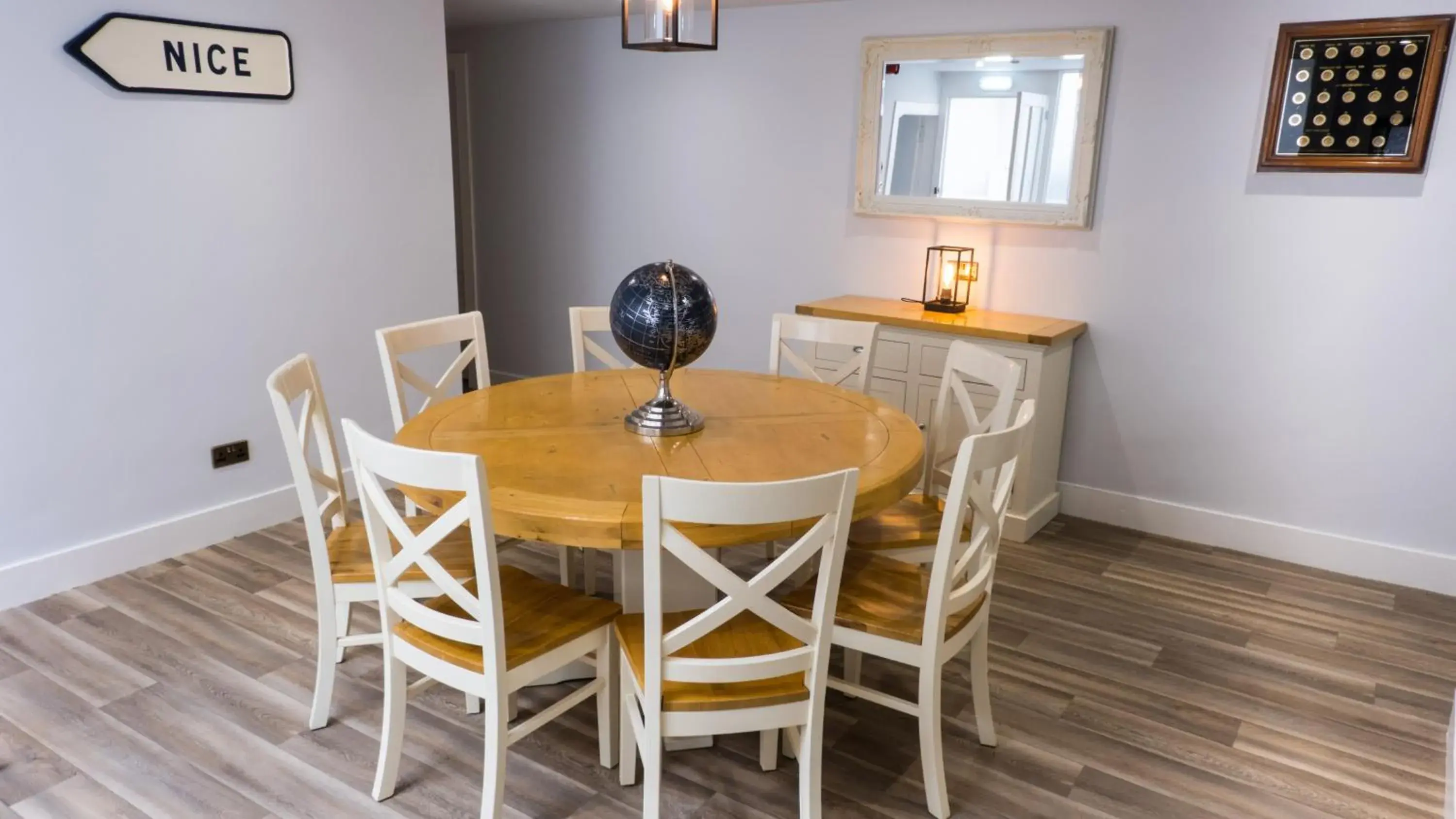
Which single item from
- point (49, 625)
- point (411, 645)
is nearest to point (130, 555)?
point (49, 625)

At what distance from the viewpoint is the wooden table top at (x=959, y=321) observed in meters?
3.61

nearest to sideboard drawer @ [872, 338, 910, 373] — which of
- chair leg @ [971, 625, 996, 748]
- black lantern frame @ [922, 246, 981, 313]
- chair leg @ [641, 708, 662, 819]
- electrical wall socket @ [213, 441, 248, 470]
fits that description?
black lantern frame @ [922, 246, 981, 313]

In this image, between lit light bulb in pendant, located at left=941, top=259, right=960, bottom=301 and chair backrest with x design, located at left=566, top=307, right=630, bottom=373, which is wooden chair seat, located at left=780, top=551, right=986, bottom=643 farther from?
lit light bulb in pendant, located at left=941, top=259, right=960, bottom=301

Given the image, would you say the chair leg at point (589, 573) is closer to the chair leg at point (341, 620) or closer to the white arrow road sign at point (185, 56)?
the chair leg at point (341, 620)

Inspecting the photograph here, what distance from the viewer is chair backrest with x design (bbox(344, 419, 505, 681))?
1737 millimetres

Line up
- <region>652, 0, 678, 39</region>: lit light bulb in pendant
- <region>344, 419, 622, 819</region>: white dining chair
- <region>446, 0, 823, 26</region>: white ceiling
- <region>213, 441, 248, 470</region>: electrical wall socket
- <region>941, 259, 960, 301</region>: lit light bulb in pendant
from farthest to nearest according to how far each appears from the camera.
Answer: <region>446, 0, 823, 26</region>: white ceiling < <region>941, 259, 960, 301</region>: lit light bulb in pendant < <region>213, 441, 248, 470</region>: electrical wall socket < <region>652, 0, 678, 39</region>: lit light bulb in pendant < <region>344, 419, 622, 819</region>: white dining chair

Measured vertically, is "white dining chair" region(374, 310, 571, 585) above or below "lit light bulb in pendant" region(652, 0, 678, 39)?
below

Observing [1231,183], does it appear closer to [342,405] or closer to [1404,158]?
[1404,158]

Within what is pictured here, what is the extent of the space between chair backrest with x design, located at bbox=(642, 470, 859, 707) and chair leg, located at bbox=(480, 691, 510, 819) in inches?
13.2

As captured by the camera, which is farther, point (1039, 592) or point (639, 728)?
point (1039, 592)

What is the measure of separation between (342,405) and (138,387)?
2.63ft

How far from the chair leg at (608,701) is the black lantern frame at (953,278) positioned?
91.6 inches

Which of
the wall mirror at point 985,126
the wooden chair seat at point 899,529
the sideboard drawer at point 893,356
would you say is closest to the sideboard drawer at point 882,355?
the sideboard drawer at point 893,356

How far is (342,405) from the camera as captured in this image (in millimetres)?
3938
